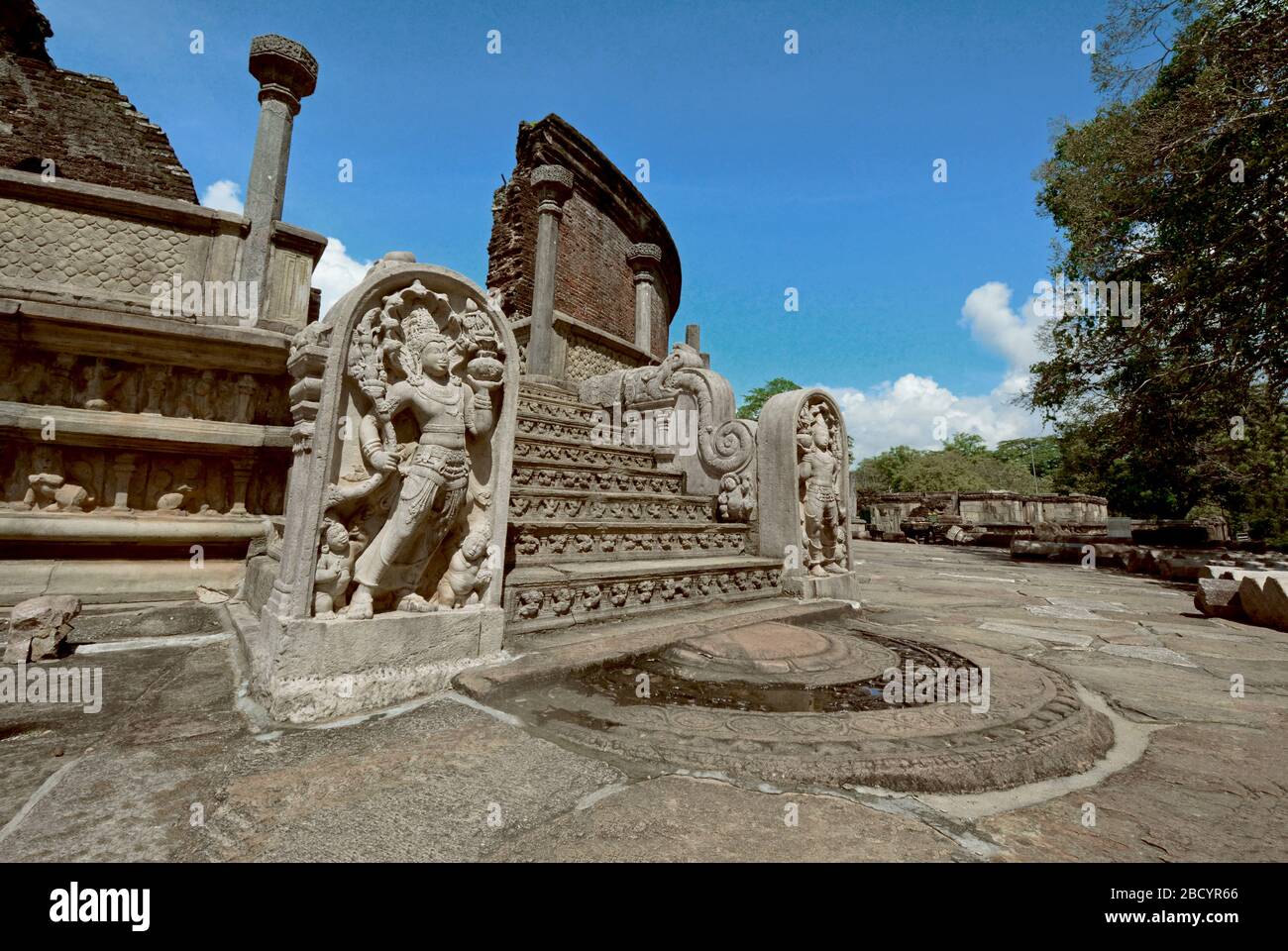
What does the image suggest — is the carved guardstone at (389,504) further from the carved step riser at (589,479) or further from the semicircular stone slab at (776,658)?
the carved step riser at (589,479)

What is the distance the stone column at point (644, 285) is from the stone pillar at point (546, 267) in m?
2.69

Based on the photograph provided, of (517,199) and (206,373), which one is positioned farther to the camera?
(517,199)

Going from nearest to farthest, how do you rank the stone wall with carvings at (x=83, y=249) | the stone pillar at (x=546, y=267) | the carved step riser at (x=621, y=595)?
the carved step riser at (x=621, y=595), the stone wall with carvings at (x=83, y=249), the stone pillar at (x=546, y=267)

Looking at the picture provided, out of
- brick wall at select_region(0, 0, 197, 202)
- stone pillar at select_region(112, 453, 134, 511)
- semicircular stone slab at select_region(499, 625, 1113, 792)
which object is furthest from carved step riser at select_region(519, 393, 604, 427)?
brick wall at select_region(0, 0, 197, 202)

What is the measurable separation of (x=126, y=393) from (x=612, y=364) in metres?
7.89

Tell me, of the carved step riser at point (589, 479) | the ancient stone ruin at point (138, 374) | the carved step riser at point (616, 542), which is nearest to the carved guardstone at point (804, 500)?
the carved step riser at point (616, 542)

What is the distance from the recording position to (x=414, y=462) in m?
2.38

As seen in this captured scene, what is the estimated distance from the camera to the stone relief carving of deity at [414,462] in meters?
2.31

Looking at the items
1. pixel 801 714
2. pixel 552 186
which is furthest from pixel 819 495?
pixel 552 186

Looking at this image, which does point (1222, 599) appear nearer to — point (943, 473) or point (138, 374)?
point (138, 374)

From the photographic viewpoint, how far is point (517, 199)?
453 inches

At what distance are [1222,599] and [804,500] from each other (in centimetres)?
369
